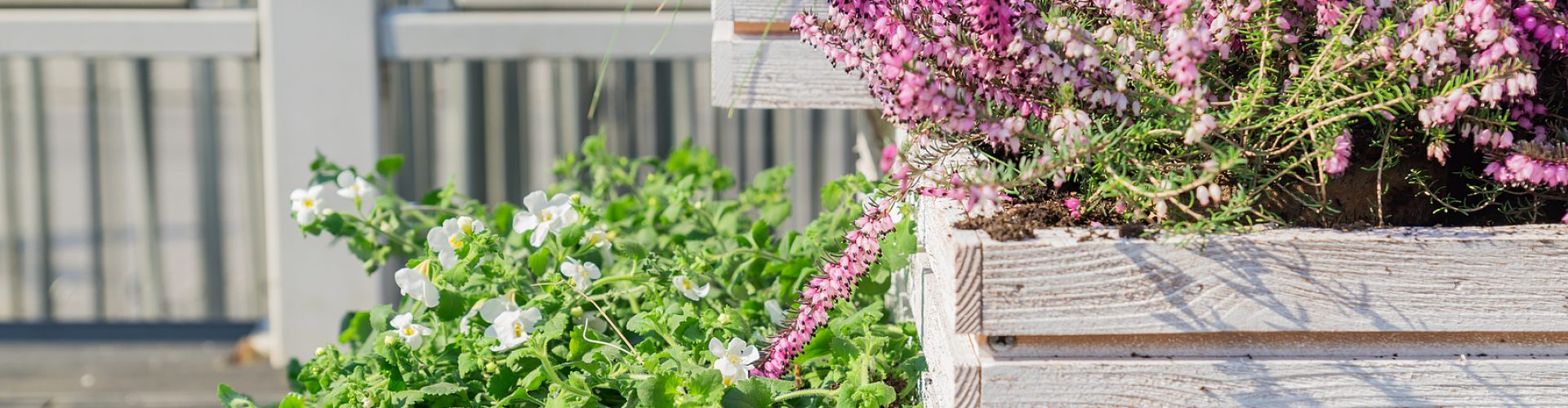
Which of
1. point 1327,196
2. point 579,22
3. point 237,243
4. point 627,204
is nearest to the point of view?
point 1327,196

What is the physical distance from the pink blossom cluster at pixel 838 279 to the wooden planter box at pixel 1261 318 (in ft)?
0.29

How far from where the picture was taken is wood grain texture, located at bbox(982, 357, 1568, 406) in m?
0.75

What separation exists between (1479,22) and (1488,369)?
0.74 feet

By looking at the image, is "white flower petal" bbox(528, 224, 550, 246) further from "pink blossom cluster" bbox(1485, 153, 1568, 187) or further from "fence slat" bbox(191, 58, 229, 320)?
"fence slat" bbox(191, 58, 229, 320)

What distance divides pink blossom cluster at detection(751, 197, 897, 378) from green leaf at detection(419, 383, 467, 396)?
0.84 feet

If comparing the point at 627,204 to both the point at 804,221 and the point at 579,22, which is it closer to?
the point at 579,22

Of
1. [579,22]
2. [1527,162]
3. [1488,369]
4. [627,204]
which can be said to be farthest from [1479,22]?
[579,22]

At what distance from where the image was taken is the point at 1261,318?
0.74m

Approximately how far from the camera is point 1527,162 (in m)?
0.77

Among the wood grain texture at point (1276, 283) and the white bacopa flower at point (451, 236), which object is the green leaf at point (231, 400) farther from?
the wood grain texture at point (1276, 283)

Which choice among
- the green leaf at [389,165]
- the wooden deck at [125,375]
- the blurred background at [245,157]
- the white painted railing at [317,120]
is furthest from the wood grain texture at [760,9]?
the wooden deck at [125,375]

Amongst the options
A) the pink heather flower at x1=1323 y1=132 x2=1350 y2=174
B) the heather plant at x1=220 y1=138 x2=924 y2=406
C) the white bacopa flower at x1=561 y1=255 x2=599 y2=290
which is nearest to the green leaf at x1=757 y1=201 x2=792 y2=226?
the heather plant at x1=220 y1=138 x2=924 y2=406

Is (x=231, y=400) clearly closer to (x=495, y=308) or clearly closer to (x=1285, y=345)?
(x=495, y=308)

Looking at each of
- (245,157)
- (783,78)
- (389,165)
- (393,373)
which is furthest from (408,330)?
(245,157)
